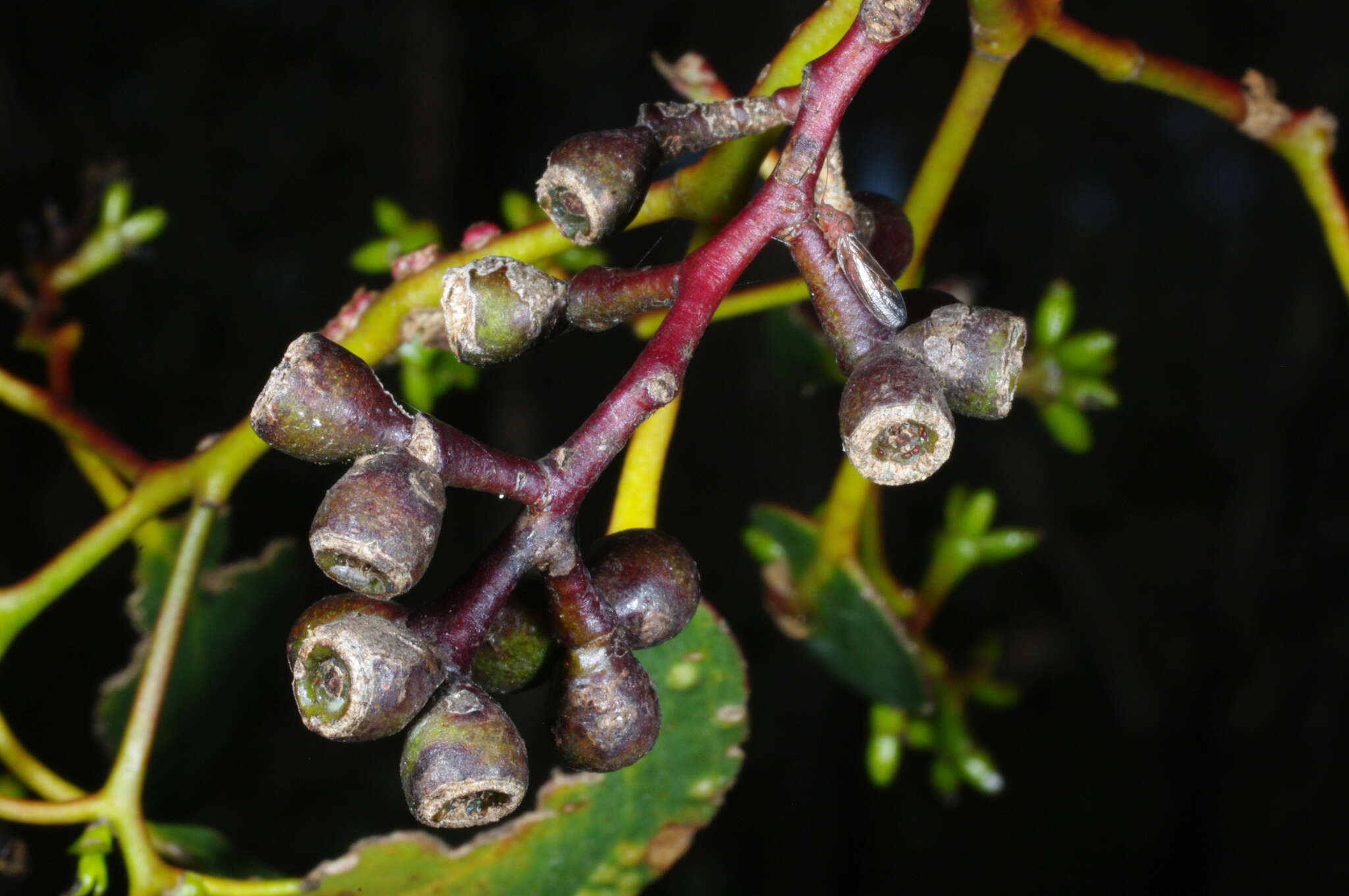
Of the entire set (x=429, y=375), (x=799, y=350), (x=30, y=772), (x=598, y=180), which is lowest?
(x=598, y=180)

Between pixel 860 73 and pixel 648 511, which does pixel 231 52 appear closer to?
pixel 648 511

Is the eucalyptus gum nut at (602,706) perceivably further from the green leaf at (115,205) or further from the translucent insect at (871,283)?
the green leaf at (115,205)

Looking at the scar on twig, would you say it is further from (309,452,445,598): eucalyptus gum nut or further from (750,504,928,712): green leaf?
(309,452,445,598): eucalyptus gum nut

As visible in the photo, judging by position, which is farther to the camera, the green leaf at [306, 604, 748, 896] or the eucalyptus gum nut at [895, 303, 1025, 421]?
the green leaf at [306, 604, 748, 896]

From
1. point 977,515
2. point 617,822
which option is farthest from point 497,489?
point 977,515

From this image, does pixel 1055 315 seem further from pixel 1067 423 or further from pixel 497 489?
pixel 497 489

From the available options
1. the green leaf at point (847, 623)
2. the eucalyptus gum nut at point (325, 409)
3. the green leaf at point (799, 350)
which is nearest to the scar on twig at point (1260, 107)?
the green leaf at point (799, 350)

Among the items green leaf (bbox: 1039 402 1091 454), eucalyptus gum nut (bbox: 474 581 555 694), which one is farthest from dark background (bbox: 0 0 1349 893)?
eucalyptus gum nut (bbox: 474 581 555 694)

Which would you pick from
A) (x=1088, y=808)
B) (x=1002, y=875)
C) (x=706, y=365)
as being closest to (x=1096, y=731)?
(x=1088, y=808)
